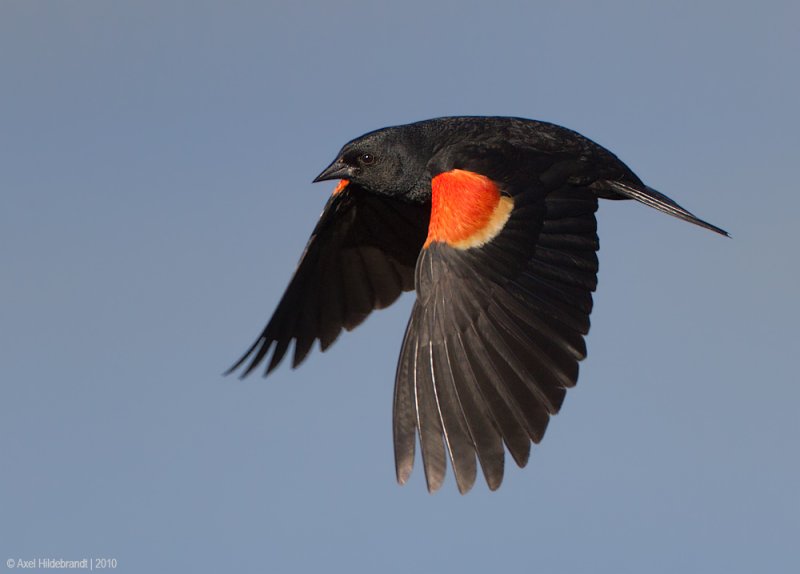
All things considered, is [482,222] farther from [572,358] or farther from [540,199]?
[572,358]

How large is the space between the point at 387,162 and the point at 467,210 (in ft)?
4.36

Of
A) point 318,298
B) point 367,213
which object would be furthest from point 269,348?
point 367,213

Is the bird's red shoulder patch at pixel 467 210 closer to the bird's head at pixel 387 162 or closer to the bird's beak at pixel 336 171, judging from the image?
the bird's head at pixel 387 162

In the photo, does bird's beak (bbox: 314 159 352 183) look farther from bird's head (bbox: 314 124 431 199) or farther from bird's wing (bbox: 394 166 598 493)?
bird's wing (bbox: 394 166 598 493)

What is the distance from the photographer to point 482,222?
275 inches

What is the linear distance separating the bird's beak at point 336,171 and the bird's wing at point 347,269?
2.00 feet

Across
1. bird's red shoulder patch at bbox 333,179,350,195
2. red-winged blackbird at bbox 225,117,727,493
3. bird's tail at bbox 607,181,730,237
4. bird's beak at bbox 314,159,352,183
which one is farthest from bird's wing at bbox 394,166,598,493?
bird's red shoulder patch at bbox 333,179,350,195

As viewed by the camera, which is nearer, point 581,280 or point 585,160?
point 581,280

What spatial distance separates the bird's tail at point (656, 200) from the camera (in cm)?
780

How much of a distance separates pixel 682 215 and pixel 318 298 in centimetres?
298

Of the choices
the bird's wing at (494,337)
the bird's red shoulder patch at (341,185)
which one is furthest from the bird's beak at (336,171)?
the bird's wing at (494,337)

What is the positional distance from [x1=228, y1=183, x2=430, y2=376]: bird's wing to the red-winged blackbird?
50cm

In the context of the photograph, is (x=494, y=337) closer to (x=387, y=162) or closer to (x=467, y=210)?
(x=467, y=210)

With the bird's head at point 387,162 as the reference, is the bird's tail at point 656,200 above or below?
below
